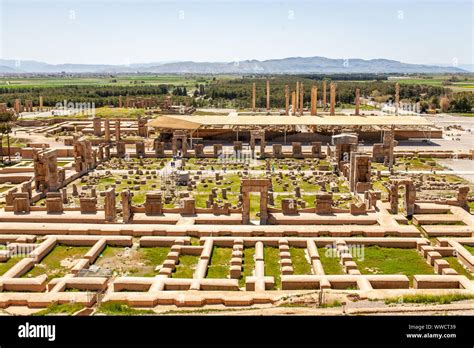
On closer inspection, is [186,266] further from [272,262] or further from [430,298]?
[430,298]

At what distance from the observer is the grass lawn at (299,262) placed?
19.7m

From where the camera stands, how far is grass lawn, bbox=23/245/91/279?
1939cm

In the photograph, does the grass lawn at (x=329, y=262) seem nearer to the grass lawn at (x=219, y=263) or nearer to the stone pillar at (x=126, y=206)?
the grass lawn at (x=219, y=263)

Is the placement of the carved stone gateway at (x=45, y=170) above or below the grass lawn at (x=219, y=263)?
above

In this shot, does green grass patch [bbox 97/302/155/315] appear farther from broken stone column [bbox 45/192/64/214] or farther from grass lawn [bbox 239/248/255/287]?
broken stone column [bbox 45/192/64/214]

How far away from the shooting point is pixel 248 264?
2031 cm

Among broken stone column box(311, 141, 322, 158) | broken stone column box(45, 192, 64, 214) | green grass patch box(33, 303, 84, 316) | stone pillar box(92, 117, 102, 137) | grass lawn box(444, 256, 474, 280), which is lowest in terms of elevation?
grass lawn box(444, 256, 474, 280)

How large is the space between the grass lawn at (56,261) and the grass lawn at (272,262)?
26.3 feet

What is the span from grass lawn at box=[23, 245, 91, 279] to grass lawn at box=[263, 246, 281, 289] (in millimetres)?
8014

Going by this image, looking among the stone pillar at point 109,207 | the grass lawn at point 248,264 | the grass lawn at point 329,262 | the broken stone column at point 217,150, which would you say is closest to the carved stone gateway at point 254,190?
the grass lawn at point 248,264

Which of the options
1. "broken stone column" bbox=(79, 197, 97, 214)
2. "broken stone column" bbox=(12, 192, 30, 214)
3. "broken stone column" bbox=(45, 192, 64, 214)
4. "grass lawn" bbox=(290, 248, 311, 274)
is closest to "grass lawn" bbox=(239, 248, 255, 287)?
"grass lawn" bbox=(290, 248, 311, 274)
